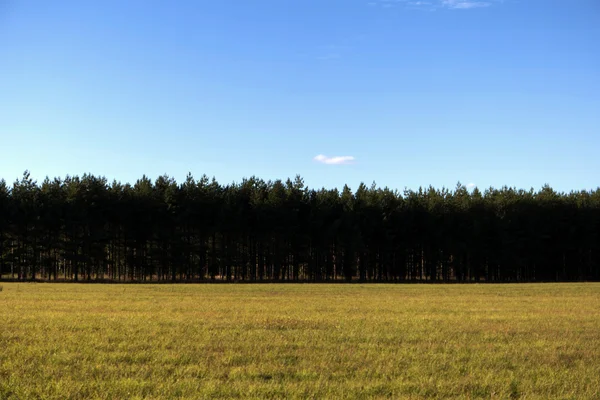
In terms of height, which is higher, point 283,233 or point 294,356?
point 283,233

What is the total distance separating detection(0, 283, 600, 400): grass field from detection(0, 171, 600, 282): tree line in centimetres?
5181

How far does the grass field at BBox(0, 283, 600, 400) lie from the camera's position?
1040cm

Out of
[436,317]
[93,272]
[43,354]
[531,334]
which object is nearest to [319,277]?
[93,272]

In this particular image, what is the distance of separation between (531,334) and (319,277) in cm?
6513

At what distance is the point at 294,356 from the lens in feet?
44.7

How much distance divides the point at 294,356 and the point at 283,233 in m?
63.9

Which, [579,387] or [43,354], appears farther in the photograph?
[43,354]

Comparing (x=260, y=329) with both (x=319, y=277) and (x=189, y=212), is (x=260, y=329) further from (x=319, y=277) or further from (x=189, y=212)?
(x=319, y=277)

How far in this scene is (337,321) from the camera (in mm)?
21250

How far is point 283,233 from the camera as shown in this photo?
254 ft

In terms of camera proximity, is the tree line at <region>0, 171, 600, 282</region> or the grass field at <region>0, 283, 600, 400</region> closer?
the grass field at <region>0, 283, 600, 400</region>

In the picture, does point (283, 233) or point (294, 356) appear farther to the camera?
point (283, 233)

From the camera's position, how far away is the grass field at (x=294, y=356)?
10398mm

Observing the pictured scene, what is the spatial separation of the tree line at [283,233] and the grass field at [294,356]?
51.8 m
